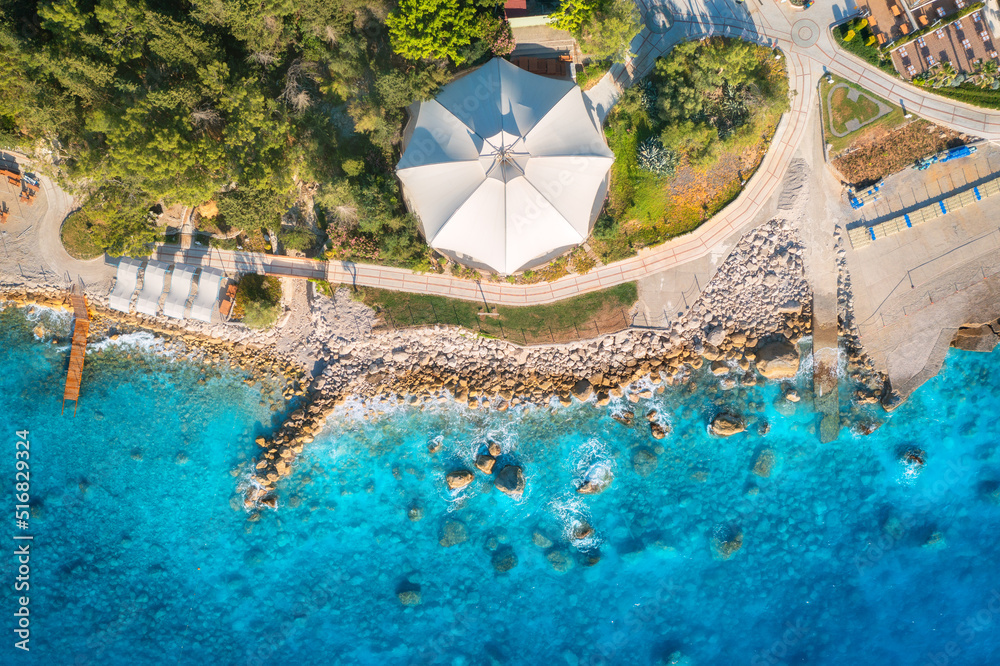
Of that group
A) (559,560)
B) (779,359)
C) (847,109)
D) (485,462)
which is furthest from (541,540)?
(847,109)

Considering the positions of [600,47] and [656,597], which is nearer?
[600,47]

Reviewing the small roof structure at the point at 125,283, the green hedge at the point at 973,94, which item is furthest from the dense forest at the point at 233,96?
the green hedge at the point at 973,94

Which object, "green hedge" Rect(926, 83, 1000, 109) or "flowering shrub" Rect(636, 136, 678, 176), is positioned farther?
"green hedge" Rect(926, 83, 1000, 109)

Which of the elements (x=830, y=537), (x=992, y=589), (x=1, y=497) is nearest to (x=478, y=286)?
(x=830, y=537)

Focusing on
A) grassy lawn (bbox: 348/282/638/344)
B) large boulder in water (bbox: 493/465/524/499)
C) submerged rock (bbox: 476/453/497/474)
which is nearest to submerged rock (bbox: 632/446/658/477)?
large boulder in water (bbox: 493/465/524/499)

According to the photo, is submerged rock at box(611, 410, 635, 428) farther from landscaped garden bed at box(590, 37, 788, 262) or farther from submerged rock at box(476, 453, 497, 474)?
landscaped garden bed at box(590, 37, 788, 262)

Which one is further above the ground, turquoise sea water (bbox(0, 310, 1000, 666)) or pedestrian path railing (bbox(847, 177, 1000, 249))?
pedestrian path railing (bbox(847, 177, 1000, 249))

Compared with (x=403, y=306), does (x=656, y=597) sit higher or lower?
lower

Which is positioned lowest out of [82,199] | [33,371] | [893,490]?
[893,490]

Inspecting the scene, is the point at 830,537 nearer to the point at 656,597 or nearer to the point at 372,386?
the point at 656,597
